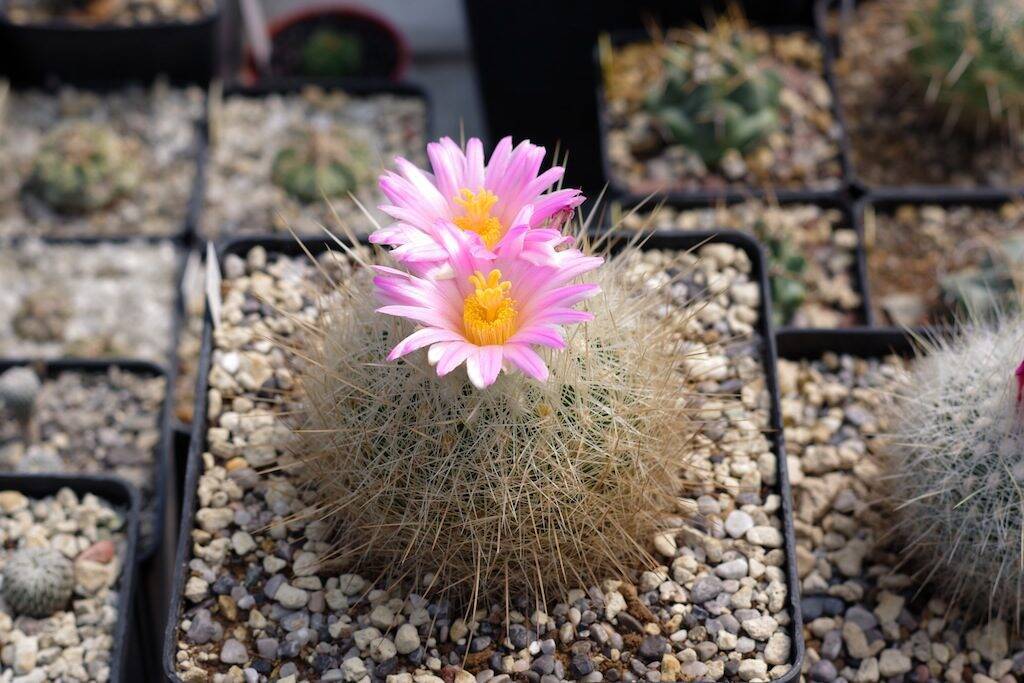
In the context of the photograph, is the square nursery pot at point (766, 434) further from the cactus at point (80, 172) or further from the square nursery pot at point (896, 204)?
the cactus at point (80, 172)

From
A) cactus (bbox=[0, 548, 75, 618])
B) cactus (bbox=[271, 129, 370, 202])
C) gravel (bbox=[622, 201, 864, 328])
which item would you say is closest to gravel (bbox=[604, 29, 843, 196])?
gravel (bbox=[622, 201, 864, 328])

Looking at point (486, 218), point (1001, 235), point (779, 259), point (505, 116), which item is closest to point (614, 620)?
point (486, 218)

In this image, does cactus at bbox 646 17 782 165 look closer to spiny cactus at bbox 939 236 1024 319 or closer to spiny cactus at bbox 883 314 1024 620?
spiny cactus at bbox 939 236 1024 319

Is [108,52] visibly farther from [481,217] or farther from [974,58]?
[974,58]

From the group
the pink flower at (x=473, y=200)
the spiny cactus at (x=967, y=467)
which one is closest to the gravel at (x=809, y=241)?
the spiny cactus at (x=967, y=467)

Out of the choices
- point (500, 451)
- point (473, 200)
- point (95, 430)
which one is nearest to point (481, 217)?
point (473, 200)

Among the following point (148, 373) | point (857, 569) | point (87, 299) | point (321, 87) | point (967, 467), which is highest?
point (321, 87)

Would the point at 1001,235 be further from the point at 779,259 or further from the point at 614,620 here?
the point at 614,620
